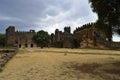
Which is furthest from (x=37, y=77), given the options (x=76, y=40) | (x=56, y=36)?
(x=56, y=36)

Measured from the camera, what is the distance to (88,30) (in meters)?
76.1

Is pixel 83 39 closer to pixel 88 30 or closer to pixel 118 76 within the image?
pixel 88 30

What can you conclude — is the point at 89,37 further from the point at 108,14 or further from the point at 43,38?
the point at 108,14

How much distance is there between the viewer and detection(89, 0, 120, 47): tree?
18.2 m

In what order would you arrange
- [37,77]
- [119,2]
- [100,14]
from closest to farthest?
[37,77]
[119,2]
[100,14]

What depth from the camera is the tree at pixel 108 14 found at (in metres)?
18.2

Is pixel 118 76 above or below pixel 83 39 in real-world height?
below

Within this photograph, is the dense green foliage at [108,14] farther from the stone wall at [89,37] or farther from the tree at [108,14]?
the stone wall at [89,37]

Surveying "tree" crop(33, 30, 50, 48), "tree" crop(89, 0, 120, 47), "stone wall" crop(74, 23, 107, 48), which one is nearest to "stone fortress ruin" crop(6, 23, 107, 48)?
"stone wall" crop(74, 23, 107, 48)

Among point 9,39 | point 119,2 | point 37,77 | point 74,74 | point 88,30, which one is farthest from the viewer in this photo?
point 9,39

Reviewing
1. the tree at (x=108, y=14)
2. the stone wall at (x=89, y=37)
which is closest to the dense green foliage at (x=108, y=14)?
the tree at (x=108, y=14)

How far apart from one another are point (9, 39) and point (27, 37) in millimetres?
8930

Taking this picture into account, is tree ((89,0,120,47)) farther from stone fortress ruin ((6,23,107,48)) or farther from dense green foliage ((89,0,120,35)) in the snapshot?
stone fortress ruin ((6,23,107,48))

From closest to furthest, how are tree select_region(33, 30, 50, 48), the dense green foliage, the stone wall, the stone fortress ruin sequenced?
the dense green foliage → the stone wall → the stone fortress ruin → tree select_region(33, 30, 50, 48)
